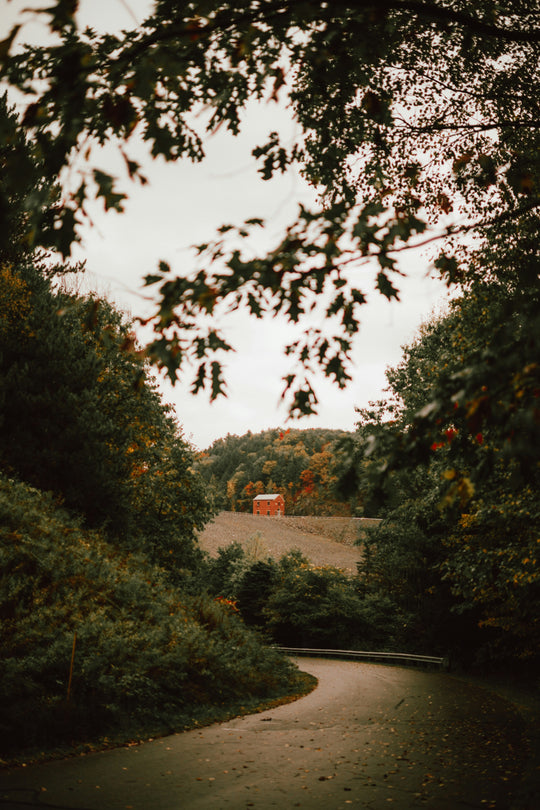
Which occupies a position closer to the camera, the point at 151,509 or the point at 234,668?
the point at 234,668

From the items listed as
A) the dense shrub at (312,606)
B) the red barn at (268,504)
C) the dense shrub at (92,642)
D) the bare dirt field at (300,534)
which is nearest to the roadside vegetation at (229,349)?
the dense shrub at (92,642)

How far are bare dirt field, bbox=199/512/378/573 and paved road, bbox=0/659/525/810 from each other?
4128 cm

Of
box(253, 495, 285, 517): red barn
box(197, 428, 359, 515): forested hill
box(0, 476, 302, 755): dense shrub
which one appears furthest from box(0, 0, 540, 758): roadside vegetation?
box(253, 495, 285, 517): red barn

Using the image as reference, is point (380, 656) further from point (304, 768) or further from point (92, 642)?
point (304, 768)

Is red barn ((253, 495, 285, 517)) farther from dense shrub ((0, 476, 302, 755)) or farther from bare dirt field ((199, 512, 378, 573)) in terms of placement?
dense shrub ((0, 476, 302, 755))

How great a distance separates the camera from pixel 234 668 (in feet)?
45.4

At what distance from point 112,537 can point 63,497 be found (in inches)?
90.8

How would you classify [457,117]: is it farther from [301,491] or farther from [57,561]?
[301,491]

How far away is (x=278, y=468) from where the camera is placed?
92.8m

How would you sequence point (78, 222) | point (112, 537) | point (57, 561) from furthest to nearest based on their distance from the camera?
point (112, 537) → point (57, 561) → point (78, 222)

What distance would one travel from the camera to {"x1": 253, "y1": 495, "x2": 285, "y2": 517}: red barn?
8991cm

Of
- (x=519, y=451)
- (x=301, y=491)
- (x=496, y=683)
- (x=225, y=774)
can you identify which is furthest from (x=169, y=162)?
(x=301, y=491)

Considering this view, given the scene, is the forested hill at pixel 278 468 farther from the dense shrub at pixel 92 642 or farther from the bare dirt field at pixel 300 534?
the dense shrub at pixel 92 642

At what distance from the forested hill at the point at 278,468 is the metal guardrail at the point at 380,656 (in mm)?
37019
